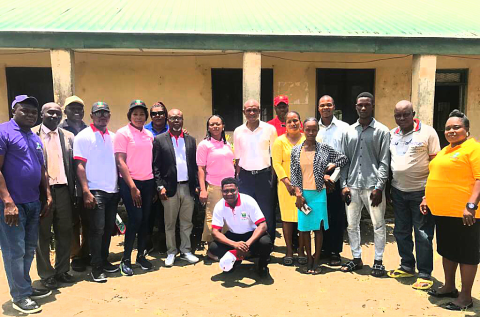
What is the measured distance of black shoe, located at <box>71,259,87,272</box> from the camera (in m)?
4.25

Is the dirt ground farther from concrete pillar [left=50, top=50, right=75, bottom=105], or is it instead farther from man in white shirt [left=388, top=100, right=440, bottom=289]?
concrete pillar [left=50, top=50, right=75, bottom=105]

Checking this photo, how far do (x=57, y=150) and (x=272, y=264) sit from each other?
112 inches

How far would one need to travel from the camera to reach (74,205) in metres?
4.09

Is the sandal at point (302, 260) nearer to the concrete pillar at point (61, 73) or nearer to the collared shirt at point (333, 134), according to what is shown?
the collared shirt at point (333, 134)

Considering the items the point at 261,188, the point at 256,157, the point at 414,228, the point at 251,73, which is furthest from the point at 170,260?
the point at 251,73

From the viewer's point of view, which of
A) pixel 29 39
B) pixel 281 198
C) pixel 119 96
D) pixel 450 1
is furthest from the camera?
pixel 450 1

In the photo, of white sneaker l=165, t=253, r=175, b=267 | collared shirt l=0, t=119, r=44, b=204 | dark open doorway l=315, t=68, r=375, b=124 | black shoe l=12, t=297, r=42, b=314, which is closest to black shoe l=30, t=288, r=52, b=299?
black shoe l=12, t=297, r=42, b=314

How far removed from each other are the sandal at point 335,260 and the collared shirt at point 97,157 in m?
2.75

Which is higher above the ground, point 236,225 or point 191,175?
point 191,175

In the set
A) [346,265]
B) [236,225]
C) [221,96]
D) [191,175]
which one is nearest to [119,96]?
[221,96]

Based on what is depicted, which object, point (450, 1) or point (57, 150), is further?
point (450, 1)

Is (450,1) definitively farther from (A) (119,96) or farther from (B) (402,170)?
(A) (119,96)

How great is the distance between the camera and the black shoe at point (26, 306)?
3.27m

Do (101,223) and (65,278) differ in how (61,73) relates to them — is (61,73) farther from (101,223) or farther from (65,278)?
(65,278)
